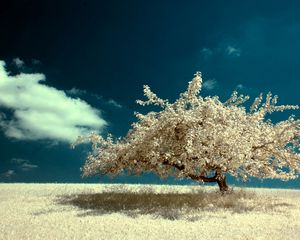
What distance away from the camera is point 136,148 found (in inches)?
1188

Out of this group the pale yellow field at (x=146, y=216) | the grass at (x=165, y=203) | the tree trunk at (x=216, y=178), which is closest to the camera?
the pale yellow field at (x=146, y=216)

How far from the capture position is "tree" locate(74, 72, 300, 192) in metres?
28.6

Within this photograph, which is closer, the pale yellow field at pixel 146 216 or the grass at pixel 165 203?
the pale yellow field at pixel 146 216

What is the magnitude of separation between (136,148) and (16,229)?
11.6 meters

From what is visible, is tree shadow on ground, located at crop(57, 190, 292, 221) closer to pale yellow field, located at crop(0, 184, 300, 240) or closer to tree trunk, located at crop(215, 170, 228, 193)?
pale yellow field, located at crop(0, 184, 300, 240)

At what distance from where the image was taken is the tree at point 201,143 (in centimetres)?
2856

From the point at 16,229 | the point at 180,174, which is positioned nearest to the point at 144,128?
the point at 180,174

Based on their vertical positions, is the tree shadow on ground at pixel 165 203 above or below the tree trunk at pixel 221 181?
below

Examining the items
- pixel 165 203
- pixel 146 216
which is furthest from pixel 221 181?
pixel 146 216

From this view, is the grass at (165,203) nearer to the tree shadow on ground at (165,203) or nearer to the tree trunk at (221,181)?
the tree shadow on ground at (165,203)

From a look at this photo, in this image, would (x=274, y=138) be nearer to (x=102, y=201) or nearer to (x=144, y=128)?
(x=144, y=128)

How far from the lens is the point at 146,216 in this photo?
24344 mm

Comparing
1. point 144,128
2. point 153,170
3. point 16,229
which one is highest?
point 144,128

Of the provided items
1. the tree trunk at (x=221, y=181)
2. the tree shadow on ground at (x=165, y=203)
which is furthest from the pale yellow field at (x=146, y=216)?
the tree trunk at (x=221, y=181)
